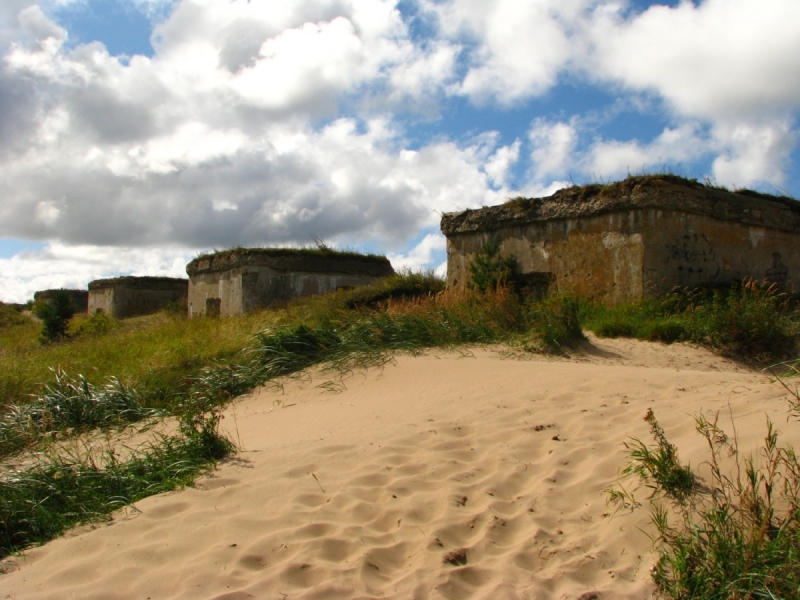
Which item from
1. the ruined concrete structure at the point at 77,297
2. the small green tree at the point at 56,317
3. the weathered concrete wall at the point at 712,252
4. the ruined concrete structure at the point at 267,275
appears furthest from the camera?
the ruined concrete structure at the point at 77,297

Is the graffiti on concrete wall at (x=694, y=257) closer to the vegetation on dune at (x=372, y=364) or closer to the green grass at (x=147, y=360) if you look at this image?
the vegetation on dune at (x=372, y=364)

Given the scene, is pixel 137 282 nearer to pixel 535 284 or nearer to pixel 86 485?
pixel 535 284

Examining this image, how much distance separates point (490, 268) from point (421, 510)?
24.5 feet

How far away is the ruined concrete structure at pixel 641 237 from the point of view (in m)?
9.05

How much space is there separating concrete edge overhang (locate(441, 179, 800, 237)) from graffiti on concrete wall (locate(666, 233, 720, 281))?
0.43 m

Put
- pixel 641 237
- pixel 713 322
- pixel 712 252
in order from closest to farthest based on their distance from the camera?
1. pixel 713 322
2. pixel 641 237
3. pixel 712 252

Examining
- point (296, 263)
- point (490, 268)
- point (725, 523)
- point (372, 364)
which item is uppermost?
point (296, 263)

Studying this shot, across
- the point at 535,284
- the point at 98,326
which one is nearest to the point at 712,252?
the point at 535,284

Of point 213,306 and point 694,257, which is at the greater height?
point 694,257

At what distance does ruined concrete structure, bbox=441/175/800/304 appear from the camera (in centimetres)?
905

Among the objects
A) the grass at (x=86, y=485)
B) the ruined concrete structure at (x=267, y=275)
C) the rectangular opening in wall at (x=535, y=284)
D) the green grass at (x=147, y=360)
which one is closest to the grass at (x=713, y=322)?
the rectangular opening in wall at (x=535, y=284)

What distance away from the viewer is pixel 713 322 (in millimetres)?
7973

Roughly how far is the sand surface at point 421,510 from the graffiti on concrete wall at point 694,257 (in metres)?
3.99

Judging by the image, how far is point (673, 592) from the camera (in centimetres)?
261
